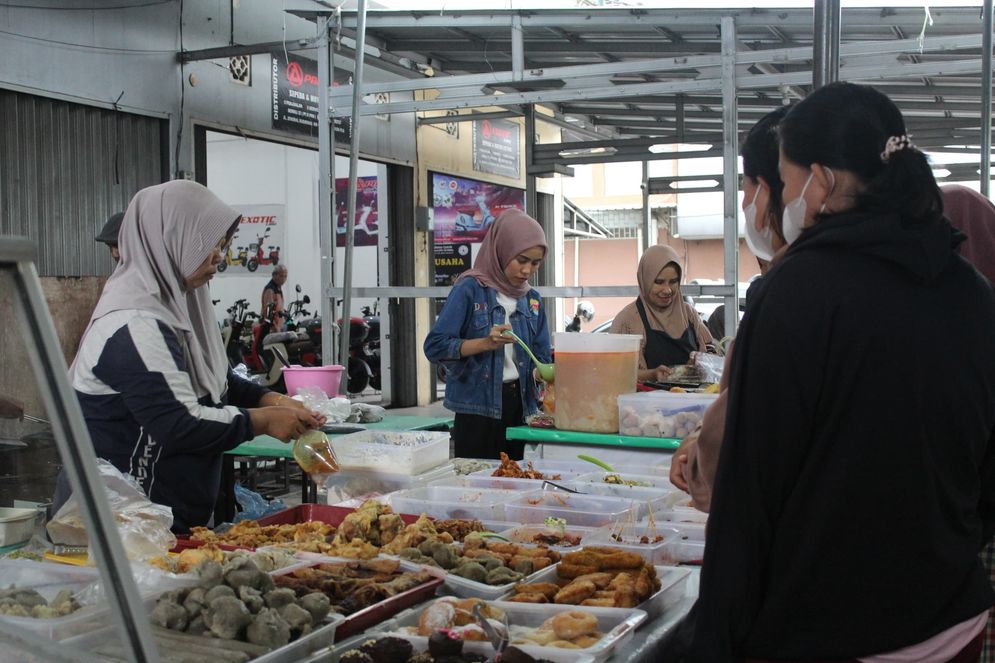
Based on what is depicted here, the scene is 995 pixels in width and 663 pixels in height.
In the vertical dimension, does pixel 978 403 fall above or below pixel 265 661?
above

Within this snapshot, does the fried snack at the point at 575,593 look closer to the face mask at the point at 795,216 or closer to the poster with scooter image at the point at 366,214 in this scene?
the face mask at the point at 795,216

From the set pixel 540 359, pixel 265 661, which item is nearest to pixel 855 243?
pixel 265 661

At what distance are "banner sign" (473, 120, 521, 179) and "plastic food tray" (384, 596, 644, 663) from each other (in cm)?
1121

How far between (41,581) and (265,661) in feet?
1.54

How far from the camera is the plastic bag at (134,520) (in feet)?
7.43

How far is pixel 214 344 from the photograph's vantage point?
3.00 metres

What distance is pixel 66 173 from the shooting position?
6840 millimetres

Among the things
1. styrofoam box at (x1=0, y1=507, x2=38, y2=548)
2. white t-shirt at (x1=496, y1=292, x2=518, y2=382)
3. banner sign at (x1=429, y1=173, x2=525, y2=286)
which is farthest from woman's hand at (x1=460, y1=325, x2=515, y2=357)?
banner sign at (x1=429, y1=173, x2=525, y2=286)

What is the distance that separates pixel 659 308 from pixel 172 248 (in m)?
3.28

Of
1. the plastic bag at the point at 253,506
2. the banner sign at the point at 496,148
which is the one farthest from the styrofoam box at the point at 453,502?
the banner sign at the point at 496,148

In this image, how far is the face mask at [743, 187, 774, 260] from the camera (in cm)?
198

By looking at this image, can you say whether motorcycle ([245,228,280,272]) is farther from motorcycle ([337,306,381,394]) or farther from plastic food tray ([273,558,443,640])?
plastic food tray ([273,558,443,640])

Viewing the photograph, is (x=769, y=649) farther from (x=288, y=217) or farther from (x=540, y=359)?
(x=288, y=217)

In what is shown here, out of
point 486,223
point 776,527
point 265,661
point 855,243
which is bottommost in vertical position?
point 265,661
